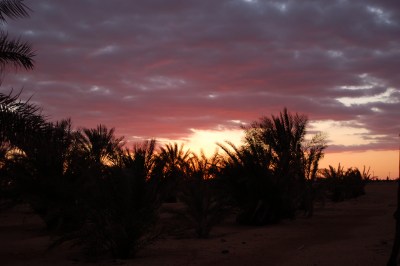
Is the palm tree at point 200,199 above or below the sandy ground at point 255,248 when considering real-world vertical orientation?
above

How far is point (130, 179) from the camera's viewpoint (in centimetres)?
1070

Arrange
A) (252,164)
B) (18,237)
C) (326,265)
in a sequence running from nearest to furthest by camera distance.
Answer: (326,265)
(18,237)
(252,164)

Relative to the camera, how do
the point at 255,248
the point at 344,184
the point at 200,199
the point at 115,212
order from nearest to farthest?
the point at 115,212
the point at 255,248
the point at 200,199
the point at 344,184

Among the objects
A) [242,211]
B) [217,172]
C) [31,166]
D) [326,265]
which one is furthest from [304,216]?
[326,265]

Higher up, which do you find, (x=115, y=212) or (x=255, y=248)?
(x=115, y=212)

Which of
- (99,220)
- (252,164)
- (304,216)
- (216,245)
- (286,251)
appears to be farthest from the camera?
(304,216)

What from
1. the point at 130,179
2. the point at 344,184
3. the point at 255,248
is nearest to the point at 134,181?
the point at 130,179

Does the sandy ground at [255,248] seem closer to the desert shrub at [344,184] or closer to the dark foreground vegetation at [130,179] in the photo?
the dark foreground vegetation at [130,179]

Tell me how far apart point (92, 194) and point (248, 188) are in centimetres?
838

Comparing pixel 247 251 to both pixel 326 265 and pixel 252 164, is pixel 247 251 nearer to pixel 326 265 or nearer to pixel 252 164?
pixel 326 265

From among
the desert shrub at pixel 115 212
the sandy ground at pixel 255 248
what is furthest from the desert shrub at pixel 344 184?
the desert shrub at pixel 115 212

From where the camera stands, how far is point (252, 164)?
17.8 m

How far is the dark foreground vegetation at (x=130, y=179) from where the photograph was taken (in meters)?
10.6

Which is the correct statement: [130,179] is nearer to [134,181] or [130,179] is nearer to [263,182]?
[134,181]
